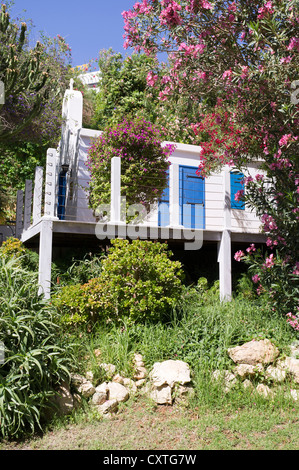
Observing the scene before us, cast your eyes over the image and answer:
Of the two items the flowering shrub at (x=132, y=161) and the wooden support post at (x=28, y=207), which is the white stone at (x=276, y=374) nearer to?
the flowering shrub at (x=132, y=161)

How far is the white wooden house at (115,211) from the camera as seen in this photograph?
8055 mm

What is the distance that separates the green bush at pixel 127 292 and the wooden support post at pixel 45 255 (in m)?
0.92

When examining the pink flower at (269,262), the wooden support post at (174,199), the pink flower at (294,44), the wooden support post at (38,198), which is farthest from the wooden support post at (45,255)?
the pink flower at (294,44)

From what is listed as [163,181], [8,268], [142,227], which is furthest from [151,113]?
[8,268]

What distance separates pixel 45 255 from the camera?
25.4 feet

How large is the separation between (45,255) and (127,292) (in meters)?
1.93

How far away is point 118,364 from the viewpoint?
19.1ft

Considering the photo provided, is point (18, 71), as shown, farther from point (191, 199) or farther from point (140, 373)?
point (140, 373)

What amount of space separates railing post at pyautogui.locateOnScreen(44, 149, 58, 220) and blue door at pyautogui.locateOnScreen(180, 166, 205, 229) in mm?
4590

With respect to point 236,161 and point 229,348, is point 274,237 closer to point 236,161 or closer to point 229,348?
point 236,161

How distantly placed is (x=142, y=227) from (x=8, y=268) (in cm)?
333

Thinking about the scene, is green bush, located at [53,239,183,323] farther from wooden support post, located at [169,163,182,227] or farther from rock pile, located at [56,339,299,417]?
wooden support post, located at [169,163,182,227]

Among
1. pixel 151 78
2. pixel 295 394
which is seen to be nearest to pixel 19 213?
pixel 151 78

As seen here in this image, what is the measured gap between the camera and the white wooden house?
8.05 meters
